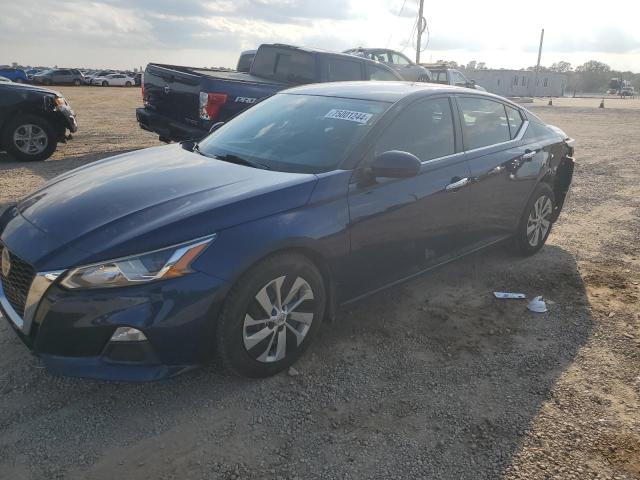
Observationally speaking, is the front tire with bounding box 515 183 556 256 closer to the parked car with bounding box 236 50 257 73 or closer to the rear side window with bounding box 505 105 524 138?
the rear side window with bounding box 505 105 524 138

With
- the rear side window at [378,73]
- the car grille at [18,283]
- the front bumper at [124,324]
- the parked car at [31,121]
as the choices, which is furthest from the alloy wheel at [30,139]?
the front bumper at [124,324]

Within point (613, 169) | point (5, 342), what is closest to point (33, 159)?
point (5, 342)

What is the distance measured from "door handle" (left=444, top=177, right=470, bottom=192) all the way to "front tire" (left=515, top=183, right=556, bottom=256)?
3.90 feet

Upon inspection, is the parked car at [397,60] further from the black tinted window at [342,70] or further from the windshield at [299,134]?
the windshield at [299,134]

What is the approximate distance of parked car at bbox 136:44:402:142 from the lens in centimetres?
738

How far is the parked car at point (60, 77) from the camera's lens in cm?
4512

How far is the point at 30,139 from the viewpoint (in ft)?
28.2

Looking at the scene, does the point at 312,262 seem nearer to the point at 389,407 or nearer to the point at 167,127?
the point at 389,407

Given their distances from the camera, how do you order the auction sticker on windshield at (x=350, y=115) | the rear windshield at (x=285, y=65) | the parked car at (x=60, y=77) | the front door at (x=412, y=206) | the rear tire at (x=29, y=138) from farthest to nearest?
the parked car at (x=60, y=77), the rear windshield at (x=285, y=65), the rear tire at (x=29, y=138), the auction sticker on windshield at (x=350, y=115), the front door at (x=412, y=206)

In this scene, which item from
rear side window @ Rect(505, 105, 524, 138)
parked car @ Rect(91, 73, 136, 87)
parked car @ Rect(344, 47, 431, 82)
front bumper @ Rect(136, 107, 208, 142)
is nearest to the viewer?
rear side window @ Rect(505, 105, 524, 138)

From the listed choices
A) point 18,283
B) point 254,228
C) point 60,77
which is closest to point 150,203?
point 254,228

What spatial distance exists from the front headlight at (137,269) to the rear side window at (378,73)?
23.7ft

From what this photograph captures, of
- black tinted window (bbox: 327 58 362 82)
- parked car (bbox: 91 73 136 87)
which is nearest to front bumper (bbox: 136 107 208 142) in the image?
black tinted window (bbox: 327 58 362 82)

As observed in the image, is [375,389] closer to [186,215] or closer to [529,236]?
[186,215]
